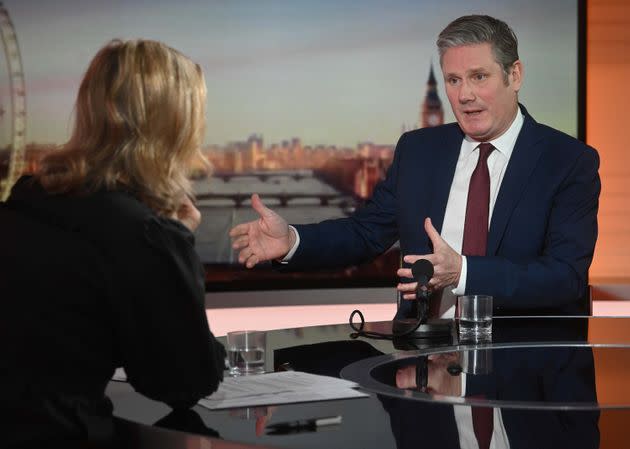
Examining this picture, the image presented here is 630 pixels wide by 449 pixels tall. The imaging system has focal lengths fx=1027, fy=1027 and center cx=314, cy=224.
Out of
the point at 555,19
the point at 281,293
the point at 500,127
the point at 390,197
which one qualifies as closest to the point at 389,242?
the point at 390,197

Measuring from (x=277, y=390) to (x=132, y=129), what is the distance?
487 millimetres

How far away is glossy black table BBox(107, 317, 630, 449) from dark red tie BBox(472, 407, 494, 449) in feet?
0.04

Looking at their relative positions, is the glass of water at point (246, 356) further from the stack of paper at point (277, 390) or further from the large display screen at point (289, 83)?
the large display screen at point (289, 83)

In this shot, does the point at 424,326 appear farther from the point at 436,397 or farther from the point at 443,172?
the point at 443,172

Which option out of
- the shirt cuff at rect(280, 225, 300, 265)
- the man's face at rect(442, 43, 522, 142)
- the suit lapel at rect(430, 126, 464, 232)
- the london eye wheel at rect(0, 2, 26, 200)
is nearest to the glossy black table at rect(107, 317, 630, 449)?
the shirt cuff at rect(280, 225, 300, 265)

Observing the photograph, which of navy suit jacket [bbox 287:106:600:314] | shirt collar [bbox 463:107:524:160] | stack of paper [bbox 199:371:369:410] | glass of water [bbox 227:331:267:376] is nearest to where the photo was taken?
stack of paper [bbox 199:371:369:410]

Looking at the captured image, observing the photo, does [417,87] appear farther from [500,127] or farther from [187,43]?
[500,127]

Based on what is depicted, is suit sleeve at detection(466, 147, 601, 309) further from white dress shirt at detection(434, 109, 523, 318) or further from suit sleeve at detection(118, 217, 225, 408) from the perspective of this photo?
suit sleeve at detection(118, 217, 225, 408)

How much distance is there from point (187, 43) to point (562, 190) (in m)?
3.43

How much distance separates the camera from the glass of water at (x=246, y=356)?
6.11ft

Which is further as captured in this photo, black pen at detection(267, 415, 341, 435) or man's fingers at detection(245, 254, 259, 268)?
man's fingers at detection(245, 254, 259, 268)

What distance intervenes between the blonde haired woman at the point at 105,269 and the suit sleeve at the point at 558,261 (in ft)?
3.69

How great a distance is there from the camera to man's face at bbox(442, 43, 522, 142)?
2.75 m

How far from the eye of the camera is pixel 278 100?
19.0 ft
